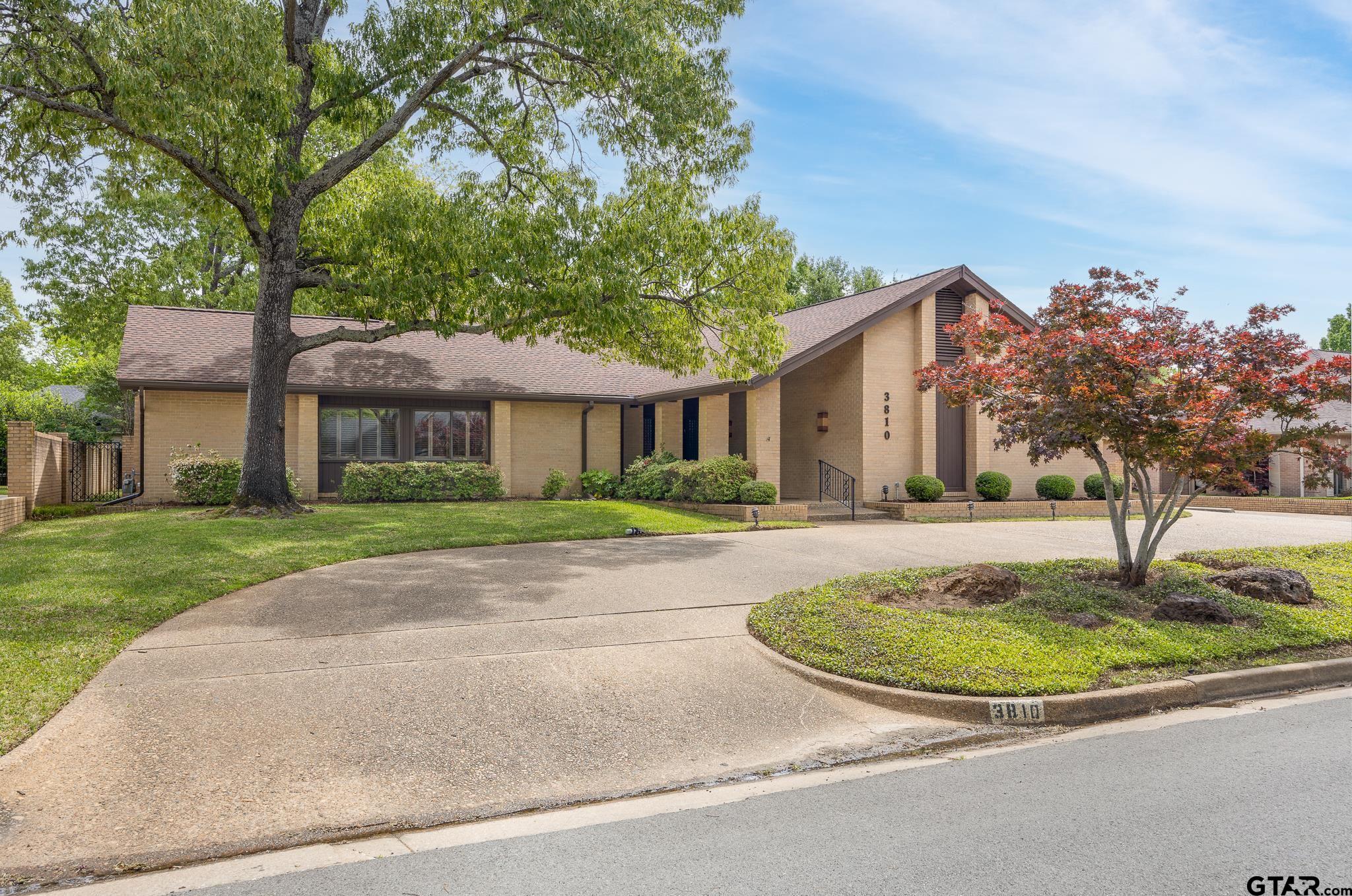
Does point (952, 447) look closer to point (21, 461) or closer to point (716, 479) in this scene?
→ point (716, 479)

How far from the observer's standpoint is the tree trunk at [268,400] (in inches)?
653

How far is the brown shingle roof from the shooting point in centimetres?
1988

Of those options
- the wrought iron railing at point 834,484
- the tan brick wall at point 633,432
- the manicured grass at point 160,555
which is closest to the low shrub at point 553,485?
the manicured grass at point 160,555

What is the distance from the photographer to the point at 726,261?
52.9 ft

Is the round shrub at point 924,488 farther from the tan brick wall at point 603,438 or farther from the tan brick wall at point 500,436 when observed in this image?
the tan brick wall at point 500,436

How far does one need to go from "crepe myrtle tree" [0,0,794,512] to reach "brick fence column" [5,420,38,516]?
4.05 m

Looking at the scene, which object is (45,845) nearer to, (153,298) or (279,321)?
(279,321)

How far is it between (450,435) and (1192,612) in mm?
19112

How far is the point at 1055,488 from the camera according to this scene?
21578 millimetres

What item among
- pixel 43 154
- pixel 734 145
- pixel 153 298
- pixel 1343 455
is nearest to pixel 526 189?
pixel 734 145

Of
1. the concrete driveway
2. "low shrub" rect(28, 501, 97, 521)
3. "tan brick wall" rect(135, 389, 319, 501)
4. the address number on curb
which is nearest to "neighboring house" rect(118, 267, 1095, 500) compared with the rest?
"tan brick wall" rect(135, 389, 319, 501)

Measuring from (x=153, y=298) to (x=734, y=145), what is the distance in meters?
27.7

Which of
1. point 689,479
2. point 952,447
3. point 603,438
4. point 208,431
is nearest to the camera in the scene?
point 689,479

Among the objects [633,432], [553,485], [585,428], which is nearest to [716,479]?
[553,485]
